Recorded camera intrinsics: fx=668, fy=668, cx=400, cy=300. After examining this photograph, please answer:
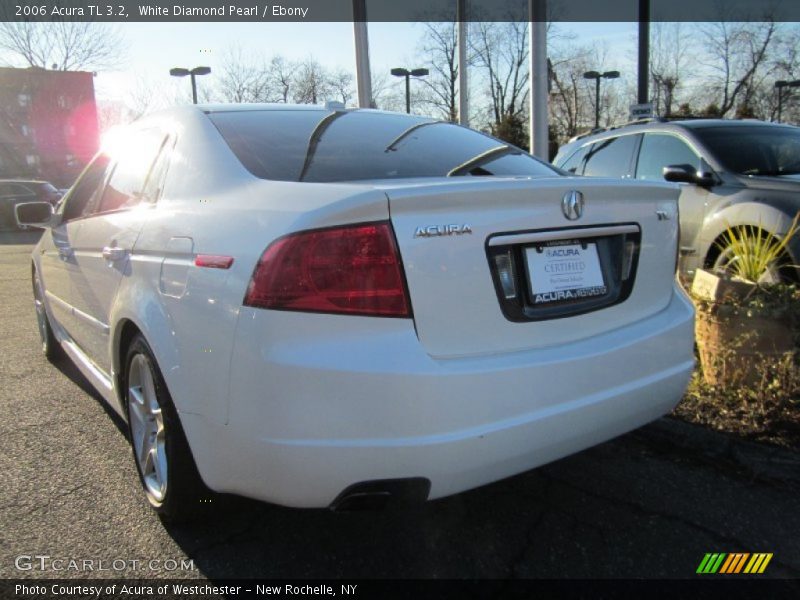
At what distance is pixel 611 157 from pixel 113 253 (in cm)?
520

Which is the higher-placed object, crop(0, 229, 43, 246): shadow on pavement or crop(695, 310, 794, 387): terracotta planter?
Answer: crop(695, 310, 794, 387): terracotta planter

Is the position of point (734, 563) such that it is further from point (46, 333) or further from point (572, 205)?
point (46, 333)

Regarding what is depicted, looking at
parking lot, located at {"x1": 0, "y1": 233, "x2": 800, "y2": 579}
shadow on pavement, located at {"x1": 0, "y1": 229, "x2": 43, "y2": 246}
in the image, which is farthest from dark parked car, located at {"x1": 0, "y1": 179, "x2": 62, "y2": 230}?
parking lot, located at {"x1": 0, "y1": 233, "x2": 800, "y2": 579}

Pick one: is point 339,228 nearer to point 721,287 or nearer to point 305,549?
point 305,549

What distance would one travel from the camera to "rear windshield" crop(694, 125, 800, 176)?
5.45 m

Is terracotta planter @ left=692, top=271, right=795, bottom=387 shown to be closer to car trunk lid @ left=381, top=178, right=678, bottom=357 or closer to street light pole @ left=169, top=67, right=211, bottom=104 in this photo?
car trunk lid @ left=381, top=178, right=678, bottom=357

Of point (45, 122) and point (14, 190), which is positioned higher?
point (45, 122)

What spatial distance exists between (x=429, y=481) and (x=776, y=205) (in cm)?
391

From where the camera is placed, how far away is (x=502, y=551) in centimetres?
243

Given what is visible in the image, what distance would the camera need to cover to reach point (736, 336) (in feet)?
11.9

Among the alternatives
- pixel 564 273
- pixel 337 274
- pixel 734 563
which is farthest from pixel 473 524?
pixel 337 274

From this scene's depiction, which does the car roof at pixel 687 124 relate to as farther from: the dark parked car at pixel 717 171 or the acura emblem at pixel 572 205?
the acura emblem at pixel 572 205

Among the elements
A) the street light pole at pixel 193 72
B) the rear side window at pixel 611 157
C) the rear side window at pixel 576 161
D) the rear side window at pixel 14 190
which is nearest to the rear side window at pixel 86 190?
the rear side window at pixel 611 157
